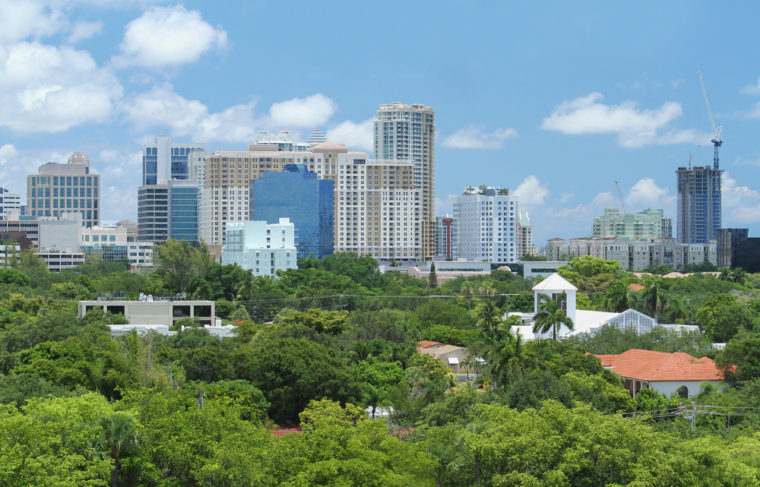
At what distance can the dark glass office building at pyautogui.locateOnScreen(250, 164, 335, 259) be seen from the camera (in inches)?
5581

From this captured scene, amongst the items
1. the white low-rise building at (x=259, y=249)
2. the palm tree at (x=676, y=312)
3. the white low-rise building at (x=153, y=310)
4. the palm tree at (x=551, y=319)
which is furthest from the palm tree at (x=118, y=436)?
the white low-rise building at (x=259, y=249)

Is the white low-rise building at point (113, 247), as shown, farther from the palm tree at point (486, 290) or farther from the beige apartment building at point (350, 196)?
the palm tree at point (486, 290)

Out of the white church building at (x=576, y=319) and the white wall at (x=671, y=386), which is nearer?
the white wall at (x=671, y=386)

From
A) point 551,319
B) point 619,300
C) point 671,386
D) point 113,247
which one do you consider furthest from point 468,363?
point 113,247

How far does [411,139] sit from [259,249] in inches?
3197

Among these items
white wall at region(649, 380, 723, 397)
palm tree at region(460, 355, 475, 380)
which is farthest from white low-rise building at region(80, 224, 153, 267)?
white wall at region(649, 380, 723, 397)

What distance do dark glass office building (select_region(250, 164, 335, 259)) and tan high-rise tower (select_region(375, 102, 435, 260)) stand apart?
166 feet

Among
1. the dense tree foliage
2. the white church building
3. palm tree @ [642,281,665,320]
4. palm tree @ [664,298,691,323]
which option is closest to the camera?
the dense tree foliage

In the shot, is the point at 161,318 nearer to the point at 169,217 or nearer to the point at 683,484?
the point at 683,484

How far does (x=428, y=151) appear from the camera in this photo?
19662 centimetres

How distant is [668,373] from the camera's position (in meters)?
44.4

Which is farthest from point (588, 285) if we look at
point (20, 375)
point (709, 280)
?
point (20, 375)

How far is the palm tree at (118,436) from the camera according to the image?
2875 cm

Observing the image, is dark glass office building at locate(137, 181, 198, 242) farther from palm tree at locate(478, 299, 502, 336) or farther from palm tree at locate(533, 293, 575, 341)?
palm tree at locate(533, 293, 575, 341)
